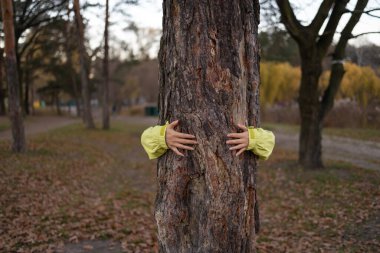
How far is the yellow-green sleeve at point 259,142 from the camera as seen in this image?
3.00 m

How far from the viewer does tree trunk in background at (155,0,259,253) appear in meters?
2.94

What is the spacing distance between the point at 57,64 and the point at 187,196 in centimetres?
3186

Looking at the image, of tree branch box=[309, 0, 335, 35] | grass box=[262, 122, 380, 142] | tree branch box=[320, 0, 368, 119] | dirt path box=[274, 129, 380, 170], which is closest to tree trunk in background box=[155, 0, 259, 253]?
tree branch box=[309, 0, 335, 35]

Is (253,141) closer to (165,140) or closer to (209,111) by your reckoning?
(209,111)

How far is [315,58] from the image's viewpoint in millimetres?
A: 10195

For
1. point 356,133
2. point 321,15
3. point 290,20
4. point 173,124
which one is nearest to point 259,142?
point 173,124

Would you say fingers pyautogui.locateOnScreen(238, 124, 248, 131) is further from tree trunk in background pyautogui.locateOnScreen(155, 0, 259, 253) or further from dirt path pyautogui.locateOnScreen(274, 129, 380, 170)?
dirt path pyautogui.locateOnScreen(274, 129, 380, 170)

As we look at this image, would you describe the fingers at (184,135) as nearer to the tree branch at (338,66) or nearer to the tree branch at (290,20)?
the tree branch at (290,20)

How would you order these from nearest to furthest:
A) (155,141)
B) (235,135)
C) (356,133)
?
(235,135) → (155,141) → (356,133)

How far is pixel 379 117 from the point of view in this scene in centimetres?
1118

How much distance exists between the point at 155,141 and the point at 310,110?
27.6 ft

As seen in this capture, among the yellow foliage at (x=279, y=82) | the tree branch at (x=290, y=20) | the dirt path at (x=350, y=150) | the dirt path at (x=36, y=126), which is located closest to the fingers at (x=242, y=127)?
the tree branch at (x=290, y=20)

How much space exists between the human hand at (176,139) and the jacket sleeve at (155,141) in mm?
43

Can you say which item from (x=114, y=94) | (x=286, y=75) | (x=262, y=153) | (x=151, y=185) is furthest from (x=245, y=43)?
(x=114, y=94)
